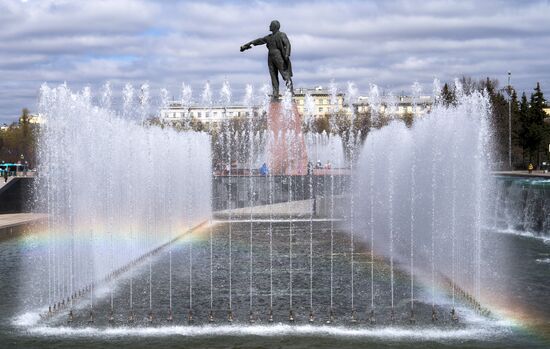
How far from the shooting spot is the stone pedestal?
25.9 meters

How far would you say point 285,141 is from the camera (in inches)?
1029

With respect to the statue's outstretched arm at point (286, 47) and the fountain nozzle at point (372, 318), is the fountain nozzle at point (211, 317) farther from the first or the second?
the statue's outstretched arm at point (286, 47)

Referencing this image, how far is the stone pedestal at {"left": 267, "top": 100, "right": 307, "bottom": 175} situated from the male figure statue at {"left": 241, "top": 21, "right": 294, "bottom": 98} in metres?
0.98

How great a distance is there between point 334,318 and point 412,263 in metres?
5.07

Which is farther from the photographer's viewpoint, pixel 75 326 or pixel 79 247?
pixel 79 247

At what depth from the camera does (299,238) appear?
58.5 feet

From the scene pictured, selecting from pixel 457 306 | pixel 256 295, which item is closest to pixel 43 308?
pixel 256 295

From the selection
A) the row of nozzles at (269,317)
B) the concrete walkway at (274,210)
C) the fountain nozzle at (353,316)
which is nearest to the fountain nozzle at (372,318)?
the row of nozzles at (269,317)

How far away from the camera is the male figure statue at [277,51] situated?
87.8 ft

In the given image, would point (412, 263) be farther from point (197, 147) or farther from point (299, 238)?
point (197, 147)

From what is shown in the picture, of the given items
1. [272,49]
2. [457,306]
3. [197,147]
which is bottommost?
[457,306]

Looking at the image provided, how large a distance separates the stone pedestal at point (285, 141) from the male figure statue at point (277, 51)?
38.5 inches

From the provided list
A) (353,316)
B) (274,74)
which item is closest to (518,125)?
(274,74)

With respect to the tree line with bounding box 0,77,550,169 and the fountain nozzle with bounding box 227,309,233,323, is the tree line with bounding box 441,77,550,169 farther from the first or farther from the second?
the fountain nozzle with bounding box 227,309,233,323
